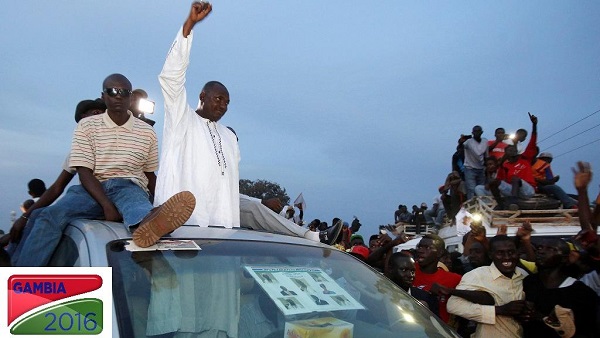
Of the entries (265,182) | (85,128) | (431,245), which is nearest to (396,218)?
(431,245)

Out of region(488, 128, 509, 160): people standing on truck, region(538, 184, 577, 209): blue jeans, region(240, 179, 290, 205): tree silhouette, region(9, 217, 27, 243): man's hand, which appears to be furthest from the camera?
region(240, 179, 290, 205): tree silhouette

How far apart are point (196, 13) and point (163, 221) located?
1.32m

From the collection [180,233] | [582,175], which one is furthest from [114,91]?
[582,175]

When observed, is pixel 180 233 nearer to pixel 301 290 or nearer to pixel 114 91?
pixel 301 290

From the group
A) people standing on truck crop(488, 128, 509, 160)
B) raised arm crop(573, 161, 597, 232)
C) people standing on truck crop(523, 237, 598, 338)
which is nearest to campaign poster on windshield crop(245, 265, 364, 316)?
people standing on truck crop(523, 237, 598, 338)

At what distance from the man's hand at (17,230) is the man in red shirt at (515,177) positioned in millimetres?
6957

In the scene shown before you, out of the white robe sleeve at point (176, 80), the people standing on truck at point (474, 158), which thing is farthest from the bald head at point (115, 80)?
the people standing on truck at point (474, 158)

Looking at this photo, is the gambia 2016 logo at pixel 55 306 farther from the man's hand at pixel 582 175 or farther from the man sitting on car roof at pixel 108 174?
the man's hand at pixel 582 175

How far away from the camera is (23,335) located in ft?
5.38

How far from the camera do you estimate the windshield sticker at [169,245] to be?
6.40 ft

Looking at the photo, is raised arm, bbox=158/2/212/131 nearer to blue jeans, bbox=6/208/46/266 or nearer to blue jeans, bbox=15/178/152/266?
blue jeans, bbox=15/178/152/266

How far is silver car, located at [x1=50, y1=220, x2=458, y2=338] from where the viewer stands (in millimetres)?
1875

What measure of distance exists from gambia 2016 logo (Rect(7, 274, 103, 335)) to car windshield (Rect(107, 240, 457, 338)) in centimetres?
11

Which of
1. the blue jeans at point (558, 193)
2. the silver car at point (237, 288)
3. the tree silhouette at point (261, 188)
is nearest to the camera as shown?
the silver car at point (237, 288)
